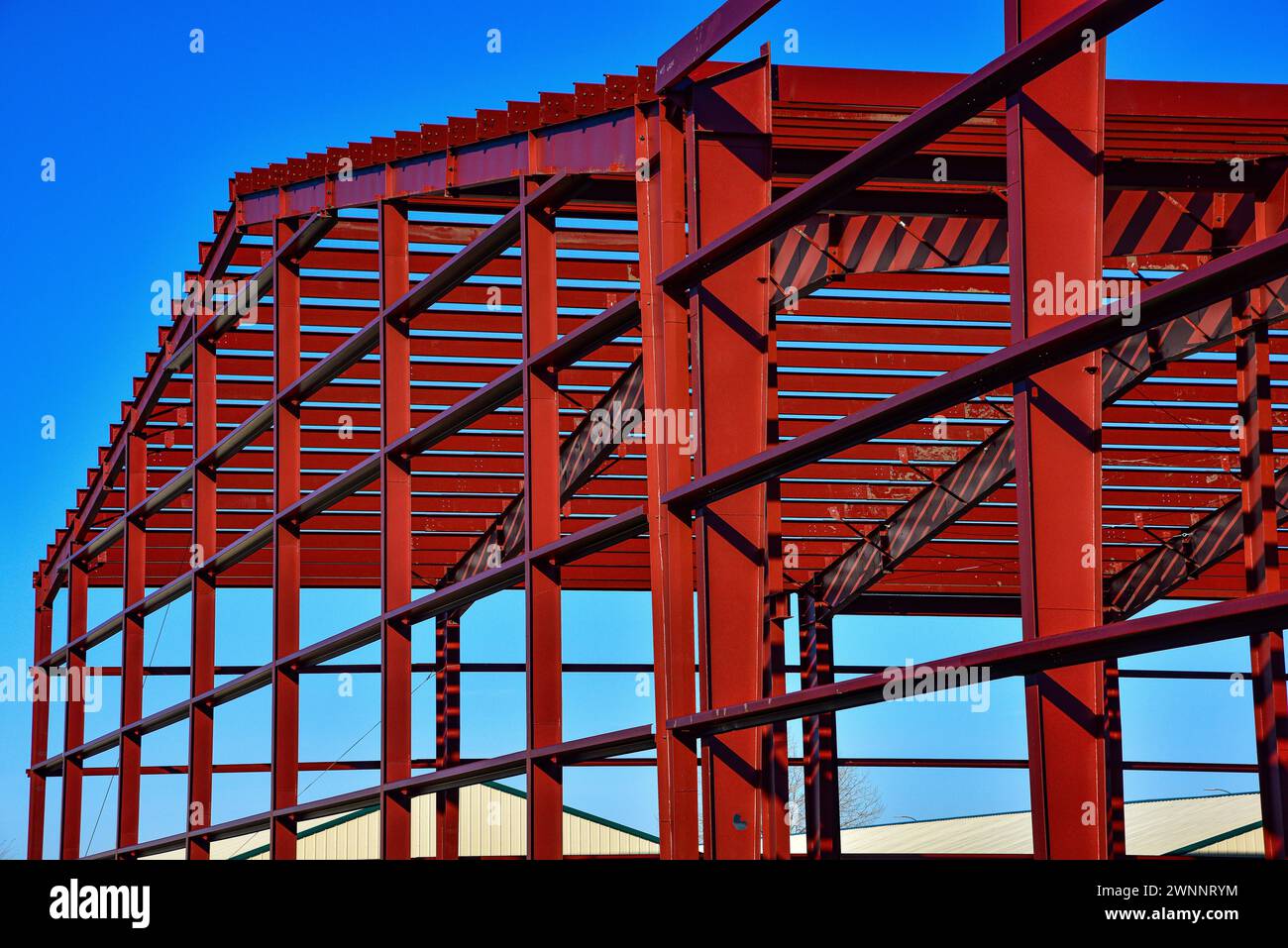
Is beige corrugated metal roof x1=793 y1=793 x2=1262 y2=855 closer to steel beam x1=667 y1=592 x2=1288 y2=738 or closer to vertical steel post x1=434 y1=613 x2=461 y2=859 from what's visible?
vertical steel post x1=434 y1=613 x2=461 y2=859

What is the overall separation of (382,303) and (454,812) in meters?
12.9

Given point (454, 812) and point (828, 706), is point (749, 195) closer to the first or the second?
point (828, 706)

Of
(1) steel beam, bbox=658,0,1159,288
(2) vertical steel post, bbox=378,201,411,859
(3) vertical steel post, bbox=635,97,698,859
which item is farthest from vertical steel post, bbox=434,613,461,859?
(1) steel beam, bbox=658,0,1159,288

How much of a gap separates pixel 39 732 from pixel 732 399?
28.7 metres

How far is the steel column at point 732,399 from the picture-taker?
12.2 metres

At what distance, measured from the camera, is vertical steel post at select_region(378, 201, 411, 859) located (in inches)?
731

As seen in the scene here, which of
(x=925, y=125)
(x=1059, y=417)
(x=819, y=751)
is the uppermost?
(x=925, y=125)

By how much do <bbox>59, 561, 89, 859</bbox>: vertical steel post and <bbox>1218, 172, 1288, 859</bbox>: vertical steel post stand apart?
79.5 ft

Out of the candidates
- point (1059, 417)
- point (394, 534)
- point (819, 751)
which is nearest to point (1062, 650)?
point (1059, 417)

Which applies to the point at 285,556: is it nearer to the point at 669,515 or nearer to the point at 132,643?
the point at 132,643

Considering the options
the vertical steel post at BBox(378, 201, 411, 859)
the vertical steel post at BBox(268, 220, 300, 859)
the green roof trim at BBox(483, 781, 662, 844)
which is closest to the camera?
the vertical steel post at BBox(378, 201, 411, 859)

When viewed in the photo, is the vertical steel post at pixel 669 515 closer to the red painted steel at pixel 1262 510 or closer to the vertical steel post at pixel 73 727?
the red painted steel at pixel 1262 510

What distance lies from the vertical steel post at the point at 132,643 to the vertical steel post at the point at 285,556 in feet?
22.3

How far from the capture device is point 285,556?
71.2 ft
